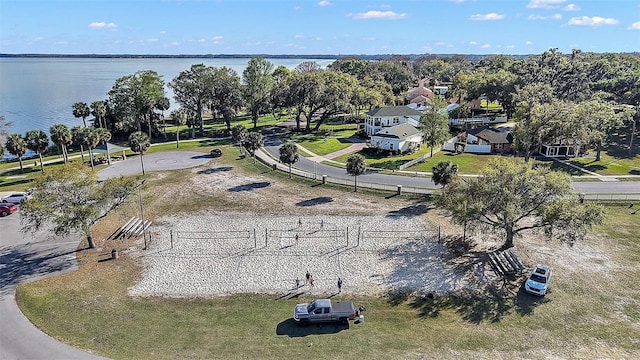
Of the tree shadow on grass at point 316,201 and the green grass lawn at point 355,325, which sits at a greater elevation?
the tree shadow on grass at point 316,201

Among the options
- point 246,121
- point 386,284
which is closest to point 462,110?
point 246,121

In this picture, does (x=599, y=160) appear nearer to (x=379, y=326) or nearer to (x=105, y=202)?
(x=379, y=326)

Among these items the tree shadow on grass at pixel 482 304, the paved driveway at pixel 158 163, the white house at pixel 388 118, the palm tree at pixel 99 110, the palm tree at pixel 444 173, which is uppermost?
the palm tree at pixel 99 110

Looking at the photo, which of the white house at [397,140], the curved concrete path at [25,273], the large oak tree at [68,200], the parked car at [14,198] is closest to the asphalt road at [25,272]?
the curved concrete path at [25,273]

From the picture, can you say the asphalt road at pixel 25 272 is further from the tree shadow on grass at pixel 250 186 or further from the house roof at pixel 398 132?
the house roof at pixel 398 132

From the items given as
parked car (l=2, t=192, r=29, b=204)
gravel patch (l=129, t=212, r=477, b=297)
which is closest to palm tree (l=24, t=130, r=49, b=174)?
parked car (l=2, t=192, r=29, b=204)
